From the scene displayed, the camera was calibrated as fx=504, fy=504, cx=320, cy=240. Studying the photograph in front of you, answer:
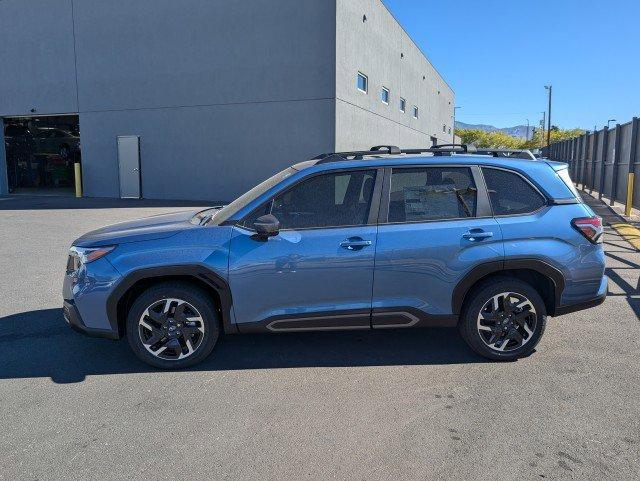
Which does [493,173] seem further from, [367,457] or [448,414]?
[367,457]

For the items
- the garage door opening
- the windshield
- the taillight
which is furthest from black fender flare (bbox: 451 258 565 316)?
the garage door opening

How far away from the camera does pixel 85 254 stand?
409cm

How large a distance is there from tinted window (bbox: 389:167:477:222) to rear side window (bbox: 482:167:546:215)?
166 millimetres

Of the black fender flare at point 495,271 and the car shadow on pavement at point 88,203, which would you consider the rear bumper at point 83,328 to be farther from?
the car shadow on pavement at point 88,203

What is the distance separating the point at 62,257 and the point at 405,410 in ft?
24.6

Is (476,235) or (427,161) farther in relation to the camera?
(427,161)

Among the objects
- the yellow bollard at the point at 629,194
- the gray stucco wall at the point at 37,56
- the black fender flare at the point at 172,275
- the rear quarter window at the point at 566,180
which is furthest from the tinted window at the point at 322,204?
the gray stucco wall at the point at 37,56

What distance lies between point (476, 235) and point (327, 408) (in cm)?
183

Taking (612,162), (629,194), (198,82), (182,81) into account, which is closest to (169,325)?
(629,194)

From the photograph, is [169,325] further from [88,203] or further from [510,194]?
[88,203]

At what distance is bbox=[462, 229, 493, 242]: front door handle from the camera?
13.5 feet

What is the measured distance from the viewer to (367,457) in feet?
9.58

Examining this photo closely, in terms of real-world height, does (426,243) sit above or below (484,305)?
above

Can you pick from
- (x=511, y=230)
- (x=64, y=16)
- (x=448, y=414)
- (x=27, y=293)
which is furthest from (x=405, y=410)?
(x=64, y=16)
